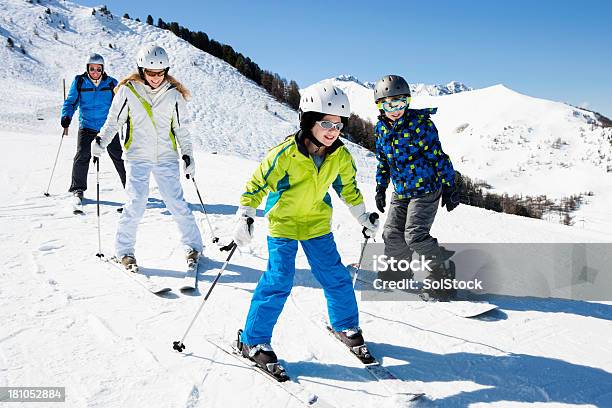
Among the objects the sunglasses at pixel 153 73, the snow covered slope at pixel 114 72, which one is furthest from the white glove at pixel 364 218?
the snow covered slope at pixel 114 72

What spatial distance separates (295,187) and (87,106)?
5599mm

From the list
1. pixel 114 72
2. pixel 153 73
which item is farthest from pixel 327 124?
pixel 114 72

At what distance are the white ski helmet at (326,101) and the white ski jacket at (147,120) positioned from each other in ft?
7.85

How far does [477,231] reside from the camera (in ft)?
24.3

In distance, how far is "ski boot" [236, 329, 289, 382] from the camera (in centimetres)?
312

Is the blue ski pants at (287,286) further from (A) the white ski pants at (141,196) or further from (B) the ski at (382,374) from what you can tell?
(A) the white ski pants at (141,196)

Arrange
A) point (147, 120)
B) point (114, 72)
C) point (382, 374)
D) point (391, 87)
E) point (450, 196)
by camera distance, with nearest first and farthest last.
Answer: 1. point (382, 374)
2. point (391, 87)
3. point (450, 196)
4. point (147, 120)
5. point (114, 72)

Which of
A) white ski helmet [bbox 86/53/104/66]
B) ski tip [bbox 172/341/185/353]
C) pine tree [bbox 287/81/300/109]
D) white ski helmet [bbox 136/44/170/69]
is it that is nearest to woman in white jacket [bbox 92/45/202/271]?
white ski helmet [bbox 136/44/170/69]

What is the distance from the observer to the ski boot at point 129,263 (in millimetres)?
4969

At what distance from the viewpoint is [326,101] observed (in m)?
3.19

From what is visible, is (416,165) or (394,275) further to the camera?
(394,275)

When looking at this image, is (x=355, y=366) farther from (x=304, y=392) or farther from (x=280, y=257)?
(x=280, y=257)

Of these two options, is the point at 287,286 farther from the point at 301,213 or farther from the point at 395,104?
the point at 395,104

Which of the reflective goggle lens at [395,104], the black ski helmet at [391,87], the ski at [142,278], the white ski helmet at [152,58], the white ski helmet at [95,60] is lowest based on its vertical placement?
the ski at [142,278]
